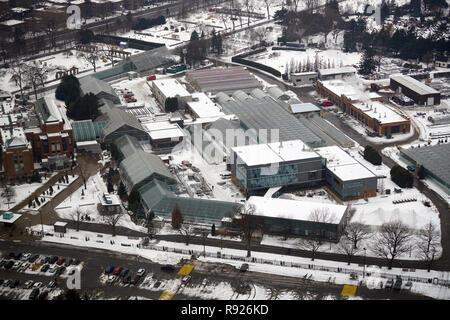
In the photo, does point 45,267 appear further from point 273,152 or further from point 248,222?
point 273,152

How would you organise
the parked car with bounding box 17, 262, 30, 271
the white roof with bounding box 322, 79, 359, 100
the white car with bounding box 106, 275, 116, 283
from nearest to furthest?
the white car with bounding box 106, 275, 116, 283, the parked car with bounding box 17, 262, 30, 271, the white roof with bounding box 322, 79, 359, 100

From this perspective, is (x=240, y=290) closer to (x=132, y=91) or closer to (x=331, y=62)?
(x=132, y=91)

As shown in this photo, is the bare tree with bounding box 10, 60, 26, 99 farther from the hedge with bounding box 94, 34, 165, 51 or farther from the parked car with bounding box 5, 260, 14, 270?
the parked car with bounding box 5, 260, 14, 270

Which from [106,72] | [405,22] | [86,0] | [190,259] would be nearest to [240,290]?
[190,259]

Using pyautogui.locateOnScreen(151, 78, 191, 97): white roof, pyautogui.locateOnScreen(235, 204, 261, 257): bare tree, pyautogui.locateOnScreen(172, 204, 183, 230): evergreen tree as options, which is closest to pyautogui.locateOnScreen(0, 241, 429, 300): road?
pyautogui.locateOnScreen(235, 204, 261, 257): bare tree

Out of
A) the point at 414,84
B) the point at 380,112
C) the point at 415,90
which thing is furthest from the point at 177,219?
the point at 414,84
